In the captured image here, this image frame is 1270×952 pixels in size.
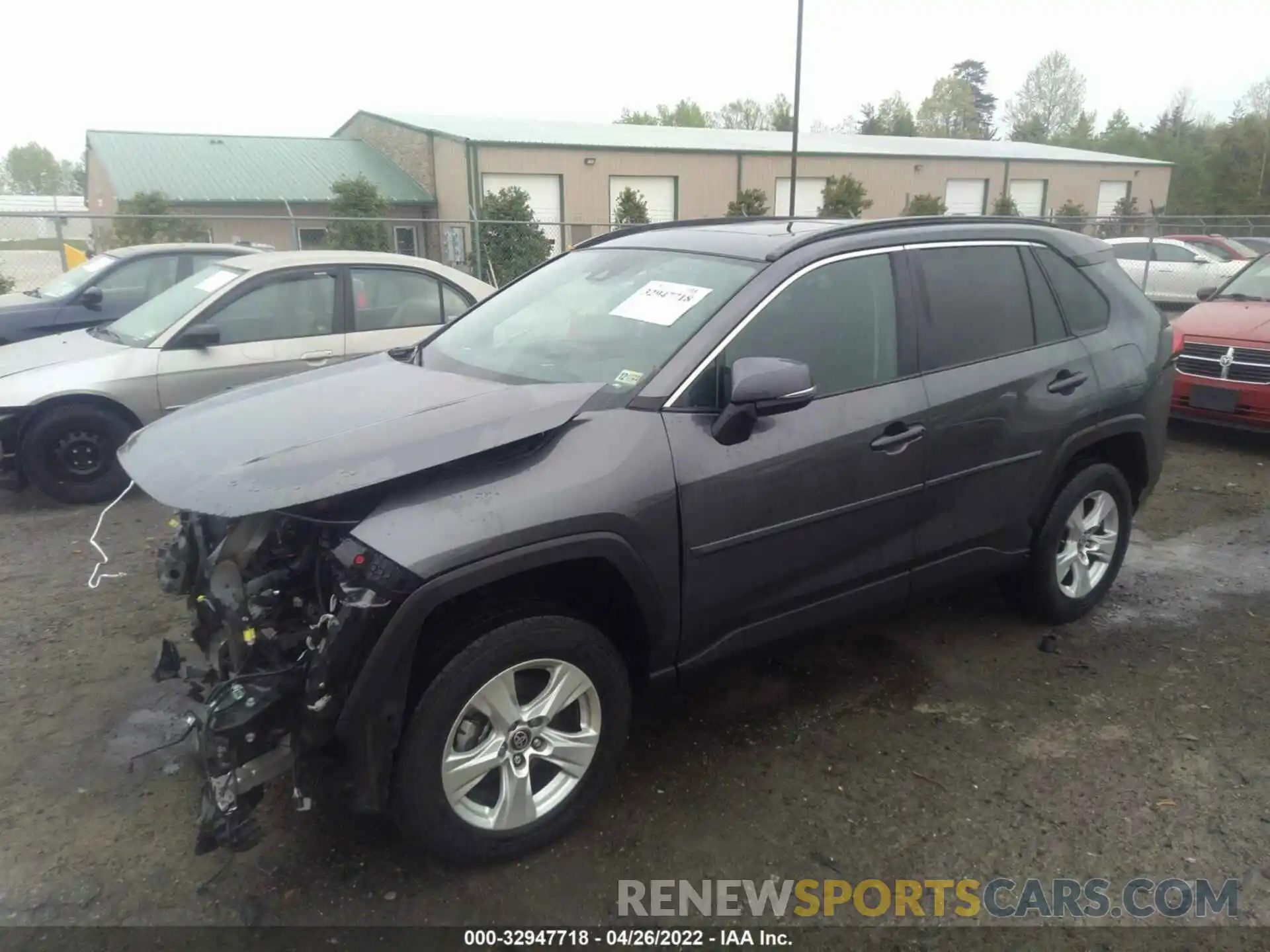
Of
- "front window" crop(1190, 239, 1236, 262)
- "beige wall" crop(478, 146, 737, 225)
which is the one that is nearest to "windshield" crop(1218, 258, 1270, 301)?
"front window" crop(1190, 239, 1236, 262)

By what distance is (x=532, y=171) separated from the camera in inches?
1160

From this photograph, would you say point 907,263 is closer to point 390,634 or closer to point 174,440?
point 390,634

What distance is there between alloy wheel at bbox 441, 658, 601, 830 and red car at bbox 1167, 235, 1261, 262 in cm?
1902

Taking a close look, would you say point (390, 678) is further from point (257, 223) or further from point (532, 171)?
point (257, 223)

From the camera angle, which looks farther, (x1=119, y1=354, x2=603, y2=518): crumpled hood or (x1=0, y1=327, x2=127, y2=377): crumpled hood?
(x1=0, y1=327, x2=127, y2=377): crumpled hood

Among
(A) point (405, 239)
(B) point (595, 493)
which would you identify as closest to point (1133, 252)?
(B) point (595, 493)

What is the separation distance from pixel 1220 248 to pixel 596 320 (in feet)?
63.3

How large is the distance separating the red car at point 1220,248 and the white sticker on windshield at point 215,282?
57.9 feet

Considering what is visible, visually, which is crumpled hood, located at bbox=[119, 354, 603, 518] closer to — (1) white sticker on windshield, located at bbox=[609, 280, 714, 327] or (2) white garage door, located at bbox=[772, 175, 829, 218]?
(1) white sticker on windshield, located at bbox=[609, 280, 714, 327]

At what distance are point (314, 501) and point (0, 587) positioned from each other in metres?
3.45

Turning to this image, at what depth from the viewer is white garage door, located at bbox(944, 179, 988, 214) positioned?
3691cm

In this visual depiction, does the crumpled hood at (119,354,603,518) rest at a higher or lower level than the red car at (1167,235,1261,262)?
higher

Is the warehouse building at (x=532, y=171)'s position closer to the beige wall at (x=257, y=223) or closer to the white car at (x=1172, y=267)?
the beige wall at (x=257, y=223)

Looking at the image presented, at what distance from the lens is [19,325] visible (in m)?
8.21
